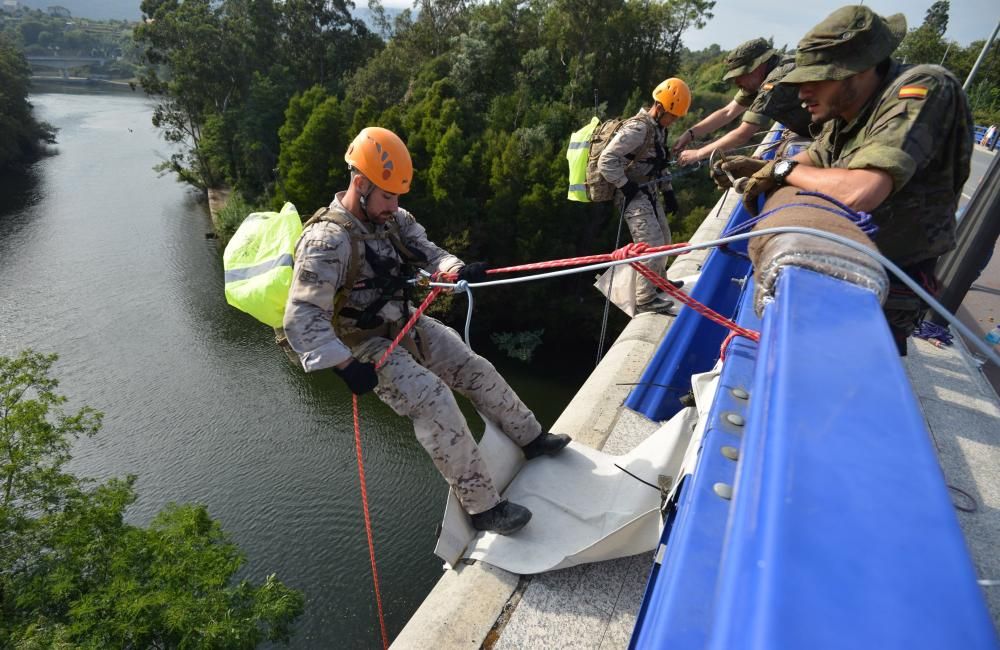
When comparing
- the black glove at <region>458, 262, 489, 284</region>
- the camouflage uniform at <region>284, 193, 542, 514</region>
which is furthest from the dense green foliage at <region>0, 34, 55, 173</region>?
the black glove at <region>458, 262, 489, 284</region>

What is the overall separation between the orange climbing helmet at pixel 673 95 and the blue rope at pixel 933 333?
9.18 feet

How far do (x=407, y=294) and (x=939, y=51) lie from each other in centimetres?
4301

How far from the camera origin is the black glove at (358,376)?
2846 mm

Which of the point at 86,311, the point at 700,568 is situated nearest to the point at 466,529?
the point at 700,568

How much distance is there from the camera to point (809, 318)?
0.93 meters

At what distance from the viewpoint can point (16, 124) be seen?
1535 inches

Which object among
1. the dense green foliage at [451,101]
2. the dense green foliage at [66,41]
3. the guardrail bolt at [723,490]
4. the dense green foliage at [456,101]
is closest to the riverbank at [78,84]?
the dense green foliage at [66,41]

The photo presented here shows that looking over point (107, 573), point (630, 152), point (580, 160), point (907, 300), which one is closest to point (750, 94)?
point (630, 152)

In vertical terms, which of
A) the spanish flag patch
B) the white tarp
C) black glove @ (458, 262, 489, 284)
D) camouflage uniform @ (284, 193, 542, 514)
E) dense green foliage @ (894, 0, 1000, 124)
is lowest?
the white tarp

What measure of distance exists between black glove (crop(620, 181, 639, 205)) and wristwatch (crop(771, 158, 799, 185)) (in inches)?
149

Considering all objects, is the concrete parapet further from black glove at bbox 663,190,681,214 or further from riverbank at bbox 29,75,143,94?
riverbank at bbox 29,75,143,94

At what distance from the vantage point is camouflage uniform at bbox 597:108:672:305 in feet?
18.1

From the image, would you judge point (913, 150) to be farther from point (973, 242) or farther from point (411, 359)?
point (973, 242)

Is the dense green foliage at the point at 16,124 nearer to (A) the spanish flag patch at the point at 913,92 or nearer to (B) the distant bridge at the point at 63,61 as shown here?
(A) the spanish flag patch at the point at 913,92
